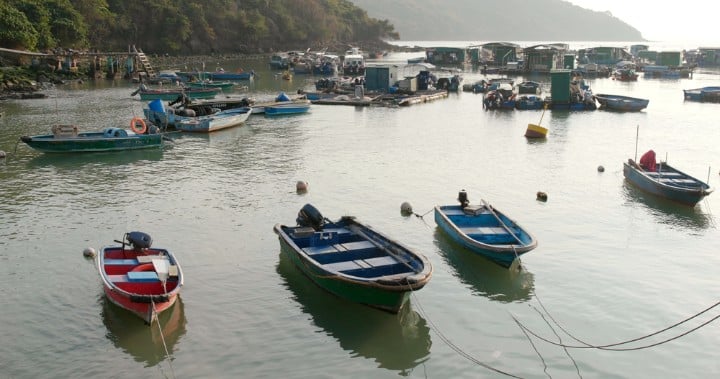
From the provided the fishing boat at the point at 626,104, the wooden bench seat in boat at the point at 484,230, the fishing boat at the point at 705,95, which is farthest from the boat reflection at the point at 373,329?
→ the fishing boat at the point at 705,95

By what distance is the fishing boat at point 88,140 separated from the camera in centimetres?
3147

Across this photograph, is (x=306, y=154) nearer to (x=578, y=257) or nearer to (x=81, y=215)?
(x=81, y=215)

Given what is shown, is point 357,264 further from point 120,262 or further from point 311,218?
A: point 120,262

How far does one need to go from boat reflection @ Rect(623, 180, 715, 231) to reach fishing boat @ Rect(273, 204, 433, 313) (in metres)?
11.1

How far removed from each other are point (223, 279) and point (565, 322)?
8137 mm

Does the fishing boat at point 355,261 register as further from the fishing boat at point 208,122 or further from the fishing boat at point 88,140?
the fishing boat at point 208,122

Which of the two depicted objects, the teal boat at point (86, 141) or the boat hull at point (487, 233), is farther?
the teal boat at point (86, 141)

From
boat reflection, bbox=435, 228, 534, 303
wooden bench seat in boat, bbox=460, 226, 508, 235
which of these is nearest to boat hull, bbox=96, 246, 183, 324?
boat reflection, bbox=435, 228, 534, 303

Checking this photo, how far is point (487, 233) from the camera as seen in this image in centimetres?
1856

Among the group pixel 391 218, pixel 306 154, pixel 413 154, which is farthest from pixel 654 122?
pixel 391 218

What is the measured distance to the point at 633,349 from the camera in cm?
1395

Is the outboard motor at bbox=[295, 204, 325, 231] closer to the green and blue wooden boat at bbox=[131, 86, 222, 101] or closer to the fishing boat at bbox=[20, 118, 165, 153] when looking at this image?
the fishing boat at bbox=[20, 118, 165, 153]

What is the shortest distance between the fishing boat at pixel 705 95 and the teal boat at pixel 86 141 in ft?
150

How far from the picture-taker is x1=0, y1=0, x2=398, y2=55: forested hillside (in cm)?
7281
